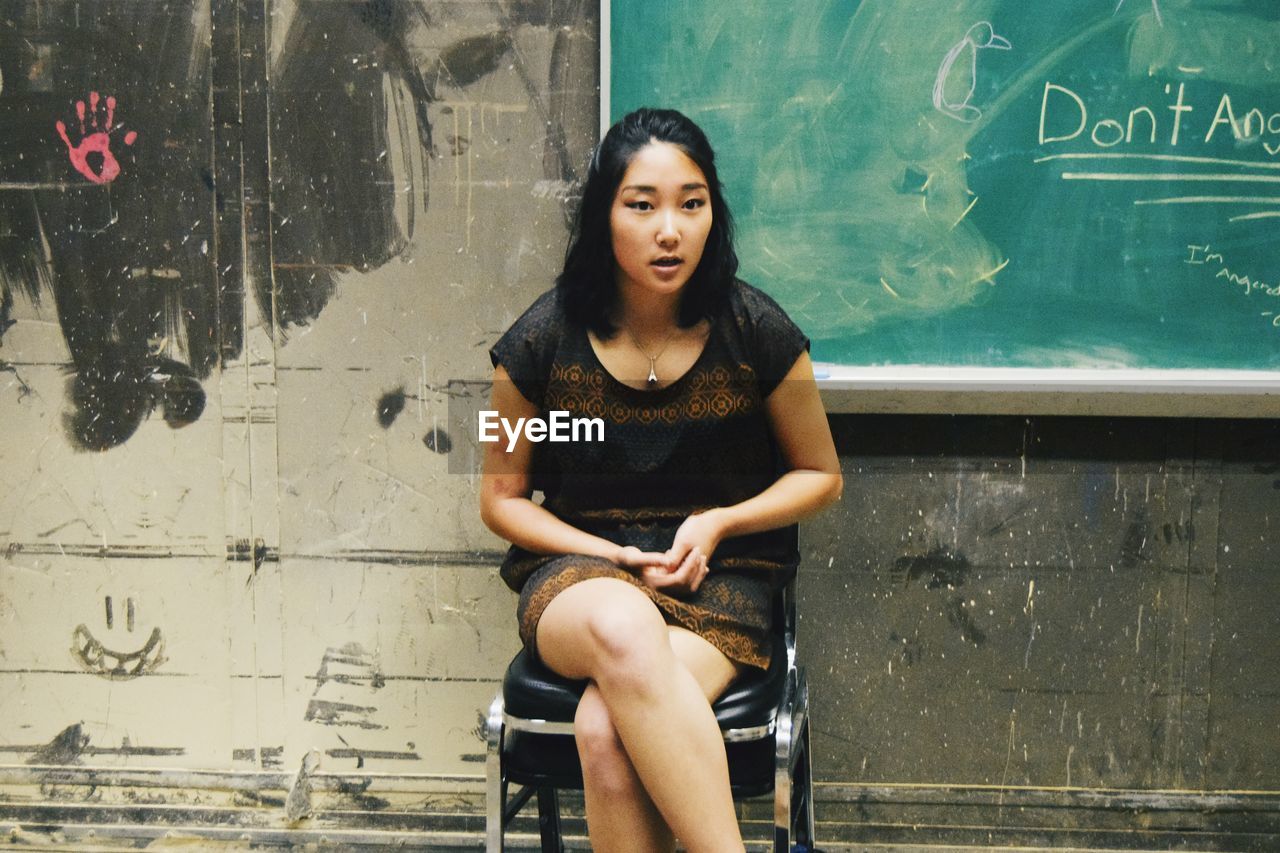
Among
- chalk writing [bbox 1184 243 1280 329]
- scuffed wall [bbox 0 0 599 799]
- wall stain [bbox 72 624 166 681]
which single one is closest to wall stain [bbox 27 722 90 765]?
scuffed wall [bbox 0 0 599 799]

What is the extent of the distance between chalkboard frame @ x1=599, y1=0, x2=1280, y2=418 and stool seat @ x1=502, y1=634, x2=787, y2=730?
707mm

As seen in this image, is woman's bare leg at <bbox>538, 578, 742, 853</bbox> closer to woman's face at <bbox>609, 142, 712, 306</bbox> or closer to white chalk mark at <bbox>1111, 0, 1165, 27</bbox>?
woman's face at <bbox>609, 142, 712, 306</bbox>

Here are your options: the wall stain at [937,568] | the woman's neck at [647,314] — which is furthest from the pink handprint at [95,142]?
the wall stain at [937,568]

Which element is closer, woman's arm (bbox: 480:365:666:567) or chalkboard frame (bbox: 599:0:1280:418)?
woman's arm (bbox: 480:365:666:567)

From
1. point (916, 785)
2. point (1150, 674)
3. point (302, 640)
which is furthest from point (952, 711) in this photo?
point (302, 640)

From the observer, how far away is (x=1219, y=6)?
7.27ft

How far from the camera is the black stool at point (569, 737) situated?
1737 millimetres

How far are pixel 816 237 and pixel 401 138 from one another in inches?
33.6

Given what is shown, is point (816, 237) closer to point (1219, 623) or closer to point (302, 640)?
point (1219, 623)

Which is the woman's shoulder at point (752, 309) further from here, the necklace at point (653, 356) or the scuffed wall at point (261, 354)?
the scuffed wall at point (261, 354)

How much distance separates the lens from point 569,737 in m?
1.85

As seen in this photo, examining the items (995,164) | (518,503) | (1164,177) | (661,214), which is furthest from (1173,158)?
(518,503)

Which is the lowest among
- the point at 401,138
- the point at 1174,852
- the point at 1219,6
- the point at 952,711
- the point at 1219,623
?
the point at 1174,852

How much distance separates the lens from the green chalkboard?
223 cm
